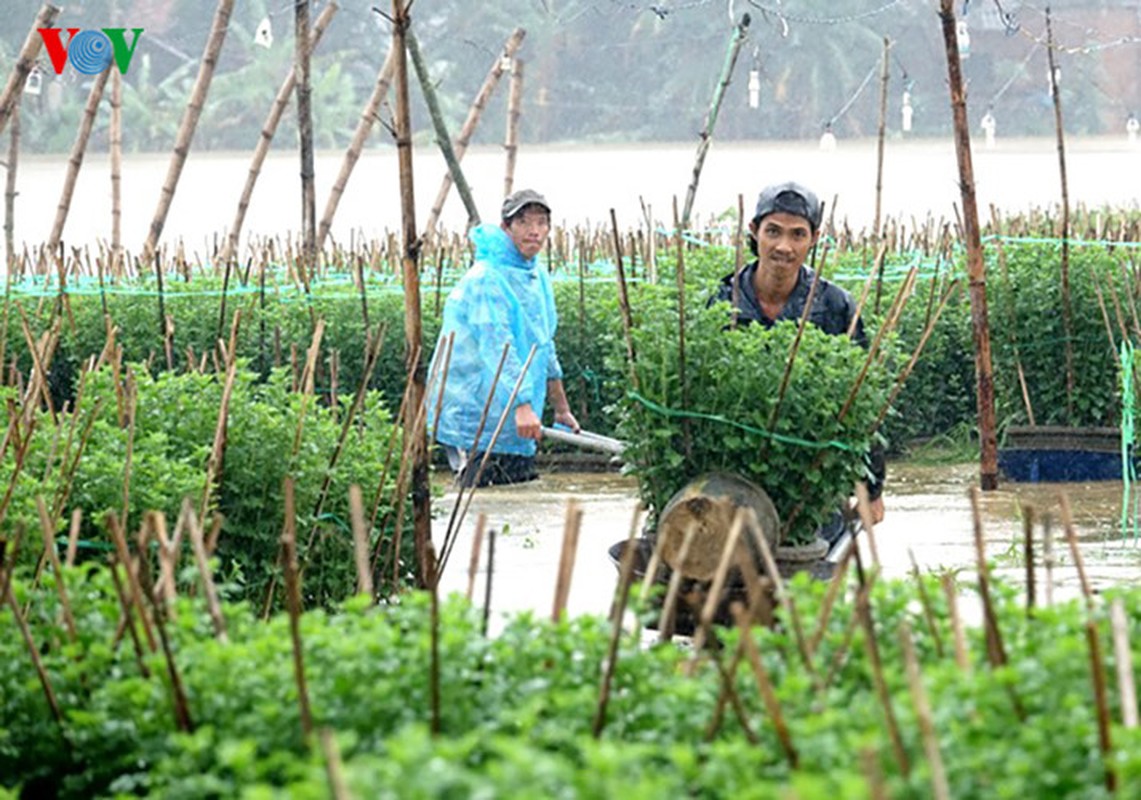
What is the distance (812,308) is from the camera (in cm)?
641

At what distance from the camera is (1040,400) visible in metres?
10.5

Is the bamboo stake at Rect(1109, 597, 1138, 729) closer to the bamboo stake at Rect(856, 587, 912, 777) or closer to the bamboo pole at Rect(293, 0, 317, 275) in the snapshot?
the bamboo stake at Rect(856, 587, 912, 777)

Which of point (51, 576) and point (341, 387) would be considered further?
point (341, 387)

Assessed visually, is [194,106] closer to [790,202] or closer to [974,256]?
[974,256]

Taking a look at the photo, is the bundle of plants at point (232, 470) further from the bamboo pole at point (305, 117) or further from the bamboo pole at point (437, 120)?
the bamboo pole at point (305, 117)

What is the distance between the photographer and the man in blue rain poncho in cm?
895

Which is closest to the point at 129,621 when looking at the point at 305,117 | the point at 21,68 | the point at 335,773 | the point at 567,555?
the point at 567,555

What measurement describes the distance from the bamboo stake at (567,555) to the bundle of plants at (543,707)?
0.12 m

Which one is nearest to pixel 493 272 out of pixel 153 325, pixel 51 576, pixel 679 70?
pixel 153 325

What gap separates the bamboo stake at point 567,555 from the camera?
11.4 feet

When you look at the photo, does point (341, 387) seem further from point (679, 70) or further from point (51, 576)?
point (679, 70)

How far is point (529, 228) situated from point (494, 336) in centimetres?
46

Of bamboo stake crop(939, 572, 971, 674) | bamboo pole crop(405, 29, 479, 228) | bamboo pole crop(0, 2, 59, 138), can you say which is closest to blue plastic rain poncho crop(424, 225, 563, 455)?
bamboo pole crop(405, 29, 479, 228)

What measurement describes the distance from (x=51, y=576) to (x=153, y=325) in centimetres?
694
